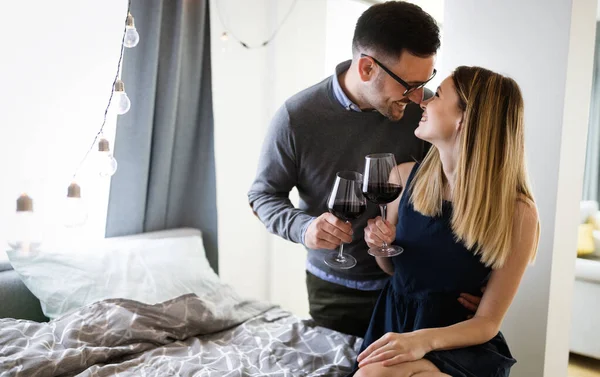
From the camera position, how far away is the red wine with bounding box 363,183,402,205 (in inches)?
63.4

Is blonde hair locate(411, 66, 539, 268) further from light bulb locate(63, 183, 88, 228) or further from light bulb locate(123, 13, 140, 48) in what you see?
light bulb locate(63, 183, 88, 228)

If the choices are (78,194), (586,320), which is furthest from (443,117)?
(586,320)

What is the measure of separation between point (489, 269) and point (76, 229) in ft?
6.44

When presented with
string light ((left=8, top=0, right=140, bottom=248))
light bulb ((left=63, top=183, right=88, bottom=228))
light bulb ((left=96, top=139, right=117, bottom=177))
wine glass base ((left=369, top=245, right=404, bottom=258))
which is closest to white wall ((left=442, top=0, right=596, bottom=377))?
wine glass base ((left=369, top=245, right=404, bottom=258))

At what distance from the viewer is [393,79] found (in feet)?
6.26

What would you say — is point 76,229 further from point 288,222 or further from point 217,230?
point 288,222

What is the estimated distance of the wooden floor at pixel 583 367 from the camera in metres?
3.47

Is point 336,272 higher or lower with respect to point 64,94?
lower

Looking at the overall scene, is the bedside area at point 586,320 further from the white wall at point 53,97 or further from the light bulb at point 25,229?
the light bulb at point 25,229

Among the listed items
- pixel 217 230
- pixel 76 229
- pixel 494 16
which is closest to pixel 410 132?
pixel 494 16

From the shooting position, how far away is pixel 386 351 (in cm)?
150

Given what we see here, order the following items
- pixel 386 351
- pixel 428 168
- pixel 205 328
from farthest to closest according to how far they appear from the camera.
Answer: pixel 205 328 → pixel 428 168 → pixel 386 351

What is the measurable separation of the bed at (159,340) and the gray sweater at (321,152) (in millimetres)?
334

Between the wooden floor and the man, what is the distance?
204cm
